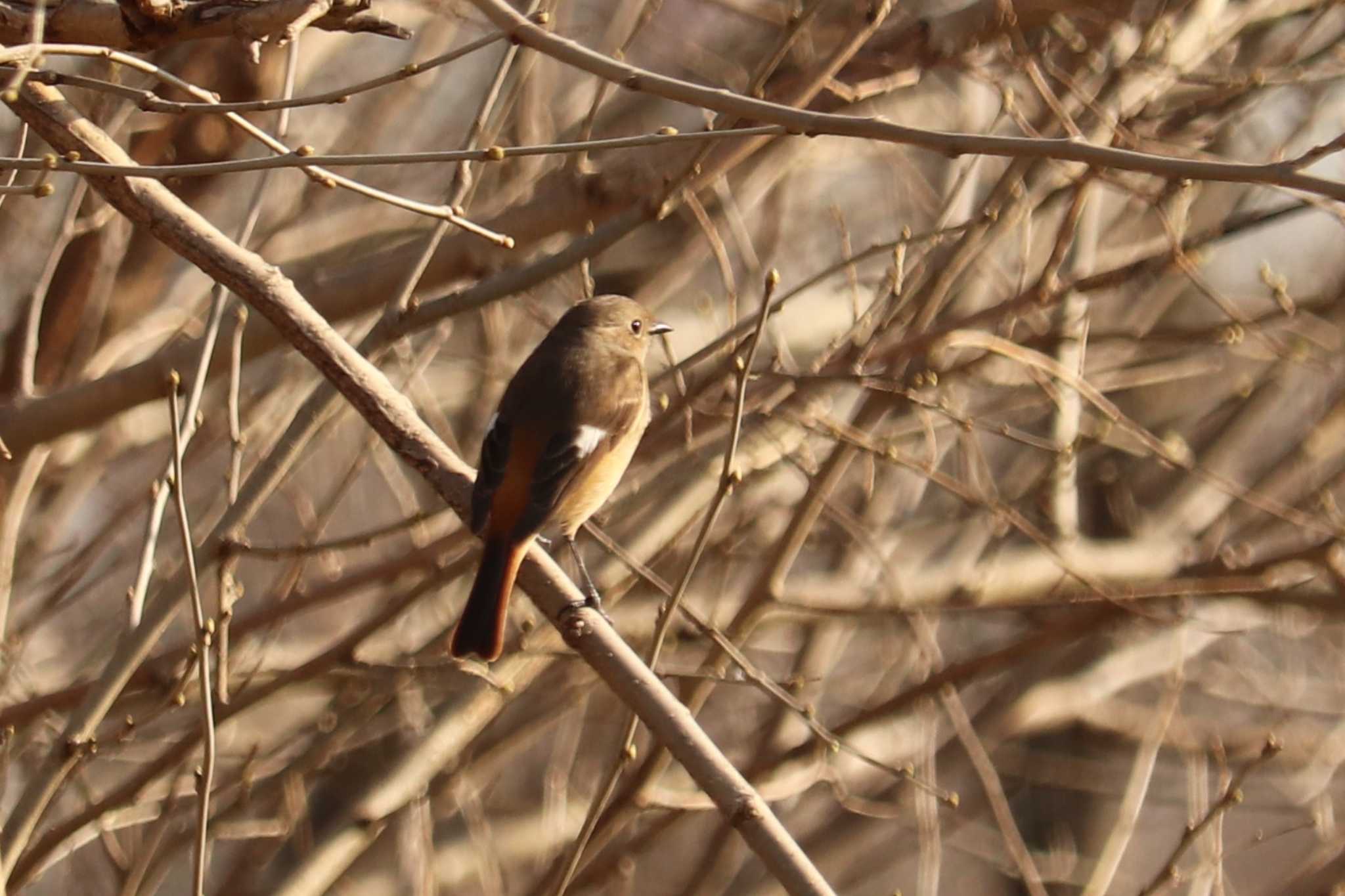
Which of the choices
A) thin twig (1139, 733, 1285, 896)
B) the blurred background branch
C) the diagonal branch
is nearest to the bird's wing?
the blurred background branch

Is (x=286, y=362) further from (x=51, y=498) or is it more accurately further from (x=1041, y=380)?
(x=1041, y=380)

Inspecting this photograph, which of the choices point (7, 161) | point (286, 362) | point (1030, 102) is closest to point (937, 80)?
point (1030, 102)

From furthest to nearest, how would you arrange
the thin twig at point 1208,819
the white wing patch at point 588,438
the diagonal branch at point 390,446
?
the white wing patch at point 588,438 → the thin twig at point 1208,819 → the diagonal branch at point 390,446

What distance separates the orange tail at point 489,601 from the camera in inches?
173

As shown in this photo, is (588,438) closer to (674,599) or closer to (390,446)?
(390,446)

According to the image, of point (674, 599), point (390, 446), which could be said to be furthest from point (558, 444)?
point (674, 599)

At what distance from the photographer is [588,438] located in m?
5.10

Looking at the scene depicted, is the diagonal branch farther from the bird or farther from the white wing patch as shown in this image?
the white wing patch

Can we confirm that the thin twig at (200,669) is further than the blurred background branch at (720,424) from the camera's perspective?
No

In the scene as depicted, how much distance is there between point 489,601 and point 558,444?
2.61 feet

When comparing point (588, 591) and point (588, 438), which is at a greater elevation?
point (588, 438)

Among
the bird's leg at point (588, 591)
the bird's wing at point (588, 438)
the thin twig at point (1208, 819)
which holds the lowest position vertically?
the thin twig at point (1208, 819)

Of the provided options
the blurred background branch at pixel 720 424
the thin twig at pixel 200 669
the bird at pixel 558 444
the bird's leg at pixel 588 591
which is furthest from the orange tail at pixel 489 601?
the thin twig at pixel 200 669

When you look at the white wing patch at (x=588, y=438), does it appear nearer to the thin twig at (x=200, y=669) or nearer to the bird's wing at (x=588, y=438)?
the bird's wing at (x=588, y=438)
